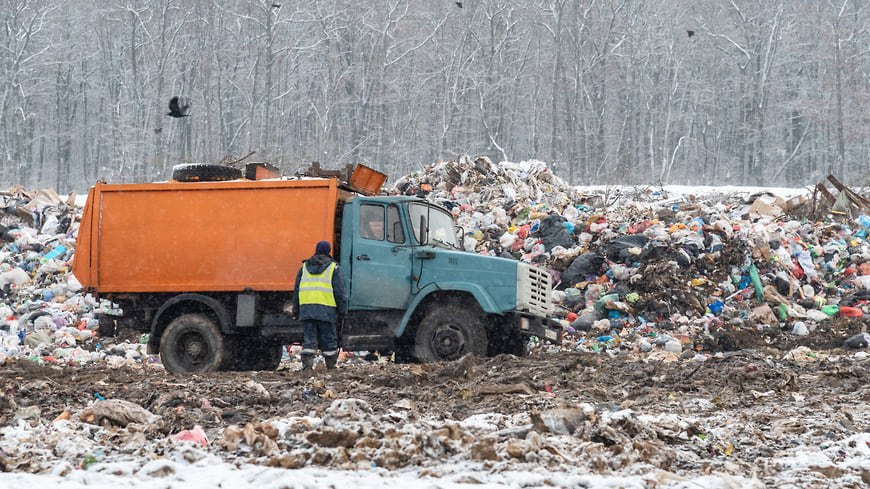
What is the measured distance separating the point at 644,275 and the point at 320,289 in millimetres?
6272

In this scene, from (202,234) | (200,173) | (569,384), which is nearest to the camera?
(569,384)

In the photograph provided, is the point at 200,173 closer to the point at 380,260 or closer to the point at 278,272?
the point at 278,272

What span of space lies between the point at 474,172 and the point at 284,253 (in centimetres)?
1044

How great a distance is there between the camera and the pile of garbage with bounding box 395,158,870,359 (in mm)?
12367

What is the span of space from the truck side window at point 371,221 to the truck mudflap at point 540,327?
71.1 inches

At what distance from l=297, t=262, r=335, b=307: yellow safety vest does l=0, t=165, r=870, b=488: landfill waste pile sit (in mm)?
718

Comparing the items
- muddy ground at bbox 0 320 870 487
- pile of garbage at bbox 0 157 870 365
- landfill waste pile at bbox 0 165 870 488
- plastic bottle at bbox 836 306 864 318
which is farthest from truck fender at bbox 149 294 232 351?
plastic bottle at bbox 836 306 864 318

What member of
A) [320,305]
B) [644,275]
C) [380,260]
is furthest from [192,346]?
[644,275]

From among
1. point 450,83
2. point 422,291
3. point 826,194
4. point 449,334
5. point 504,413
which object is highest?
point 450,83

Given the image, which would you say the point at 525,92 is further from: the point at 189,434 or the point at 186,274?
the point at 189,434

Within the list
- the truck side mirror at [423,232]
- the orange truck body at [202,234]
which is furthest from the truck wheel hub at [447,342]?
the orange truck body at [202,234]

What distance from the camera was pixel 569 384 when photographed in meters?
7.21

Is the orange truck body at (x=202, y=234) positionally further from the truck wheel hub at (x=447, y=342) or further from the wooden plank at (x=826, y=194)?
the wooden plank at (x=826, y=194)

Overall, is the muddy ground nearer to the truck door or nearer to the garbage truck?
the garbage truck
